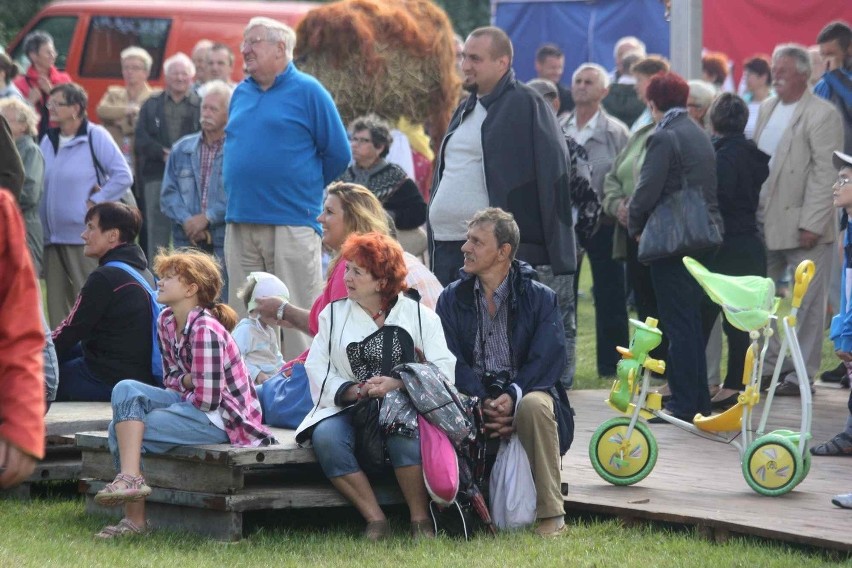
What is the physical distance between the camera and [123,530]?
6492mm

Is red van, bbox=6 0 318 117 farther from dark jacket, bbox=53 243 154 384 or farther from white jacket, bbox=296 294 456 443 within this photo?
white jacket, bbox=296 294 456 443

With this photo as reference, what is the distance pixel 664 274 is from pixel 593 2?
10.5 meters

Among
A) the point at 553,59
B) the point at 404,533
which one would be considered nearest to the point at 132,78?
the point at 553,59

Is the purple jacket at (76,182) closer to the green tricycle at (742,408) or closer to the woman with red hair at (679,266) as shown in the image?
the woman with red hair at (679,266)

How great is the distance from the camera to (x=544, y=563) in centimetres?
589

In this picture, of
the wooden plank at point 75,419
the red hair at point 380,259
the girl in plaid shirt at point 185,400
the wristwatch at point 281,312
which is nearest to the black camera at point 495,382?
the red hair at point 380,259

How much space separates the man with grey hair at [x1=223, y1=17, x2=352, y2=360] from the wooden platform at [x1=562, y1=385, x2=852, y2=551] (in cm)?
205

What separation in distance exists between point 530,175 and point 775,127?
8.56 ft

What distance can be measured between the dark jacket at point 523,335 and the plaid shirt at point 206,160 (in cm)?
400

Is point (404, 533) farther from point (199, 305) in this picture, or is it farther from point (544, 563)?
point (199, 305)

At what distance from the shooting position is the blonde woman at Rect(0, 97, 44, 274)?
34.5 ft

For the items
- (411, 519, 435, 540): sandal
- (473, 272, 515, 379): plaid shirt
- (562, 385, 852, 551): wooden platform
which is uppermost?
(473, 272, 515, 379): plaid shirt

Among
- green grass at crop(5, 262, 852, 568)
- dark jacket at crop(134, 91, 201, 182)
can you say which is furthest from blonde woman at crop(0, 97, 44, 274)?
green grass at crop(5, 262, 852, 568)

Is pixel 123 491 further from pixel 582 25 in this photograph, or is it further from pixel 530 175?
pixel 582 25
